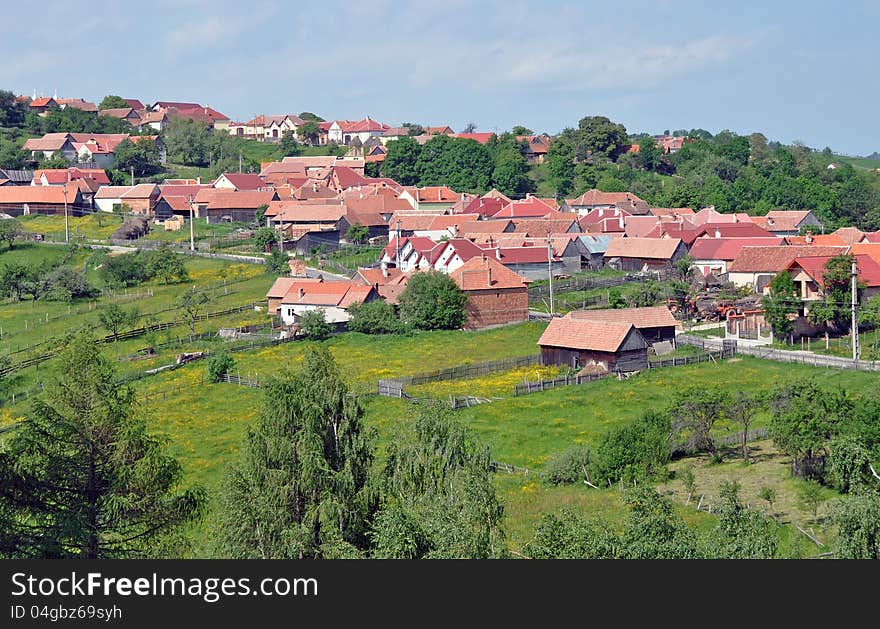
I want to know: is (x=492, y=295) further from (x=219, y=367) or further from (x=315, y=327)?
(x=219, y=367)

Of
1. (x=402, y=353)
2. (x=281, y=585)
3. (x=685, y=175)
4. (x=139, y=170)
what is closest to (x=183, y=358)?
(x=402, y=353)

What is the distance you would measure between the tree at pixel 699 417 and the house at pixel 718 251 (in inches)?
1387

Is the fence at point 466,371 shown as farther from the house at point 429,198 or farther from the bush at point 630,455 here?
the house at point 429,198

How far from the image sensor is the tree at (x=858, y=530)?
22.4m

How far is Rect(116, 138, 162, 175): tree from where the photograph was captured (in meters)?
118

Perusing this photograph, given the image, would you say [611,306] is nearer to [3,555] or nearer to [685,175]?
[3,555]

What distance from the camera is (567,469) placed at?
35.4 meters

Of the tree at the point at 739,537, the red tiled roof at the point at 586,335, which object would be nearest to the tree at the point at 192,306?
the red tiled roof at the point at 586,335

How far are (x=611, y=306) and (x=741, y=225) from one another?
2498 cm

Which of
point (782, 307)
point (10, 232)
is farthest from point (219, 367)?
point (10, 232)

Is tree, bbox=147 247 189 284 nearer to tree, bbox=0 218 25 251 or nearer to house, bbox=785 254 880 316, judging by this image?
tree, bbox=0 218 25 251

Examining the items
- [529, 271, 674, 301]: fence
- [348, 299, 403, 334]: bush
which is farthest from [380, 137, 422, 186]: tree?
[348, 299, 403, 334]: bush

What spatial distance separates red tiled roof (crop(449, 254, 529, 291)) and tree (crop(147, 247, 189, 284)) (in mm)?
21283

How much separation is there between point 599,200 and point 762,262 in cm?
3450
